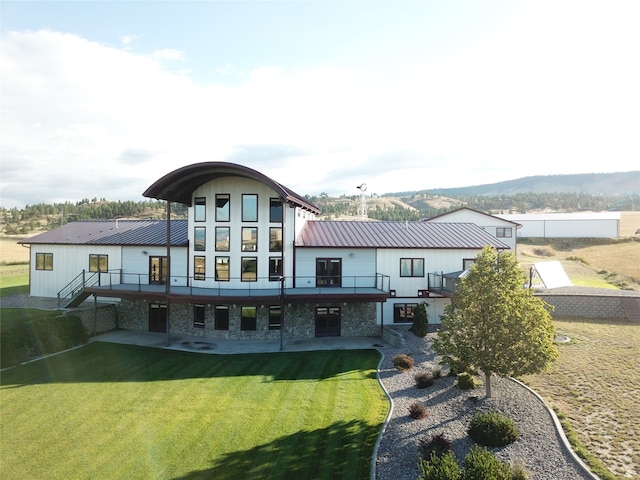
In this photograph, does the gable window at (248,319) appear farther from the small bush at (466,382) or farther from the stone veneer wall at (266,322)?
the small bush at (466,382)

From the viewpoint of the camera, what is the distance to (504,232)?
5125 centimetres

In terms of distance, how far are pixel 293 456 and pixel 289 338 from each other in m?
14.6

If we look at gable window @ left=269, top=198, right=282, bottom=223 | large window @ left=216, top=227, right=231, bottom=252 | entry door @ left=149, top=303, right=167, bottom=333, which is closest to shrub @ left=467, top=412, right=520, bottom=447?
gable window @ left=269, top=198, right=282, bottom=223

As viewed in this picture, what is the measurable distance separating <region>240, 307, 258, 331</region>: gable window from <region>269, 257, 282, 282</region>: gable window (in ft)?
8.19

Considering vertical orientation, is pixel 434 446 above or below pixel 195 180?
below

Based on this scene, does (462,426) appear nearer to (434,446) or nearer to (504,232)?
(434,446)

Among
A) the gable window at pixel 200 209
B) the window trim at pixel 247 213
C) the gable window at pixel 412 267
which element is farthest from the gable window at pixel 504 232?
the gable window at pixel 200 209

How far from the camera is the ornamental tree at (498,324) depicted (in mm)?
14641

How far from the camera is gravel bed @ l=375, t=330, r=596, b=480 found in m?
11.4

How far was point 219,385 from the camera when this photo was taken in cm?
1880

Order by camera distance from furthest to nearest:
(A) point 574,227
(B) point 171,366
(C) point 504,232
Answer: (A) point 574,227 → (C) point 504,232 → (B) point 171,366

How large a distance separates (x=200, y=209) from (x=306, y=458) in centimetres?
1909

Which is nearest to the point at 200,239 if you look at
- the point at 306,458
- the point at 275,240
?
the point at 275,240

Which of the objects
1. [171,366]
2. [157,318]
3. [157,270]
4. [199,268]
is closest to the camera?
[171,366]
